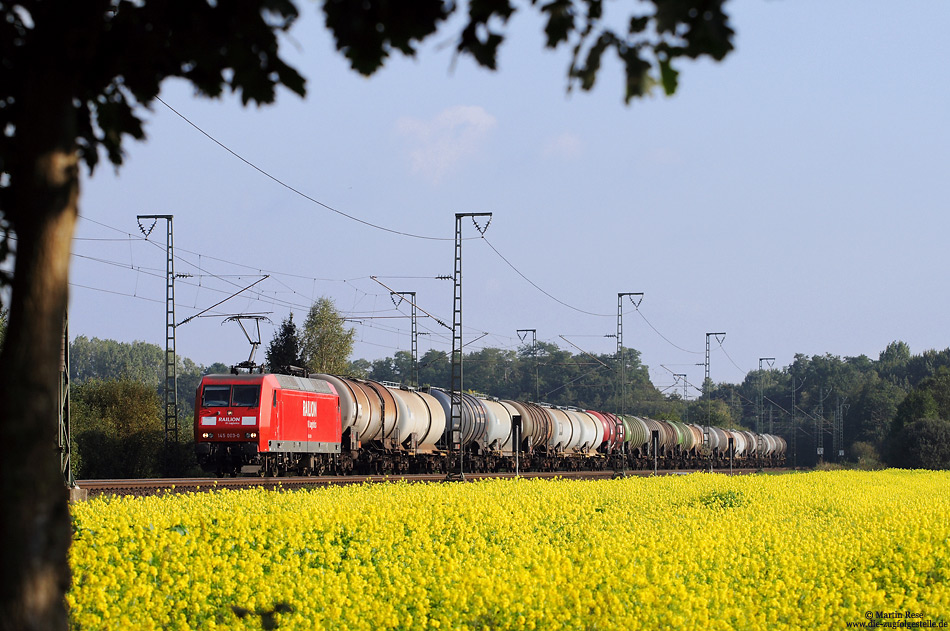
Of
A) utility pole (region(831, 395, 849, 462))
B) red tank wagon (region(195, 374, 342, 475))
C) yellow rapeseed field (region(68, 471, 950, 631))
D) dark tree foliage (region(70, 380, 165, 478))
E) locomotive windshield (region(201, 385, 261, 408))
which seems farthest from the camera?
utility pole (region(831, 395, 849, 462))

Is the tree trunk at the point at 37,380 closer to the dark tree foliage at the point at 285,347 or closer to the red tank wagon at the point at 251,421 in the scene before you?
the red tank wagon at the point at 251,421

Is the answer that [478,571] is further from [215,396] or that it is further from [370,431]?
[370,431]

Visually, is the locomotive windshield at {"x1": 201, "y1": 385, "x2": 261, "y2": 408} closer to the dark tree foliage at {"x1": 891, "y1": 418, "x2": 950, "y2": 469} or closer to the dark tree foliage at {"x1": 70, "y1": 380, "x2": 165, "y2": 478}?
the dark tree foliage at {"x1": 70, "y1": 380, "x2": 165, "y2": 478}

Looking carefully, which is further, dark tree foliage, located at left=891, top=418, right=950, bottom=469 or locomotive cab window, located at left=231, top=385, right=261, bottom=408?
dark tree foliage, located at left=891, top=418, right=950, bottom=469

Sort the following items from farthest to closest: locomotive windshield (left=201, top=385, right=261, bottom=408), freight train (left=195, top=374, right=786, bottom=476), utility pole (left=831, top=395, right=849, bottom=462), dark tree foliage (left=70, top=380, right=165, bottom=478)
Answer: utility pole (left=831, top=395, right=849, bottom=462), dark tree foliage (left=70, top=380, right=165, bottom=478), freight train (left=195, top=374, right=786, bottom=476), locomotive windshield (left=201, top=385, right=261, bottom=408)

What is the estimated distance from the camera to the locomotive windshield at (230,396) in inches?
1103

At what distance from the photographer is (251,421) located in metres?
27.8

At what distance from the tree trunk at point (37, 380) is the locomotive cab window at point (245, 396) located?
25.2 metres

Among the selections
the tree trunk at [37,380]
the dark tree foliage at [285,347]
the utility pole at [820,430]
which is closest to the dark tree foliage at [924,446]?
the utility pole at [820,430]

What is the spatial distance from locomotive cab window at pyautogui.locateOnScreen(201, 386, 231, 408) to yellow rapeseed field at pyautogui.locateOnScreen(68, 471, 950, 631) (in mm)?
15533

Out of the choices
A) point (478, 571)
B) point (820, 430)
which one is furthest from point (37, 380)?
point (820, 430)

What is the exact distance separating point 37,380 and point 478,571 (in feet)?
15.9

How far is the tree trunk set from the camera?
2.97 m

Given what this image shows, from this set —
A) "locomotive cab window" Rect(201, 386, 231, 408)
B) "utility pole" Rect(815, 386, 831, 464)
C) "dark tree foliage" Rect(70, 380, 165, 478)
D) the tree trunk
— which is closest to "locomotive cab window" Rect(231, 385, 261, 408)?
"locomotive cab window" Rect(201, 386, 231, 408)
